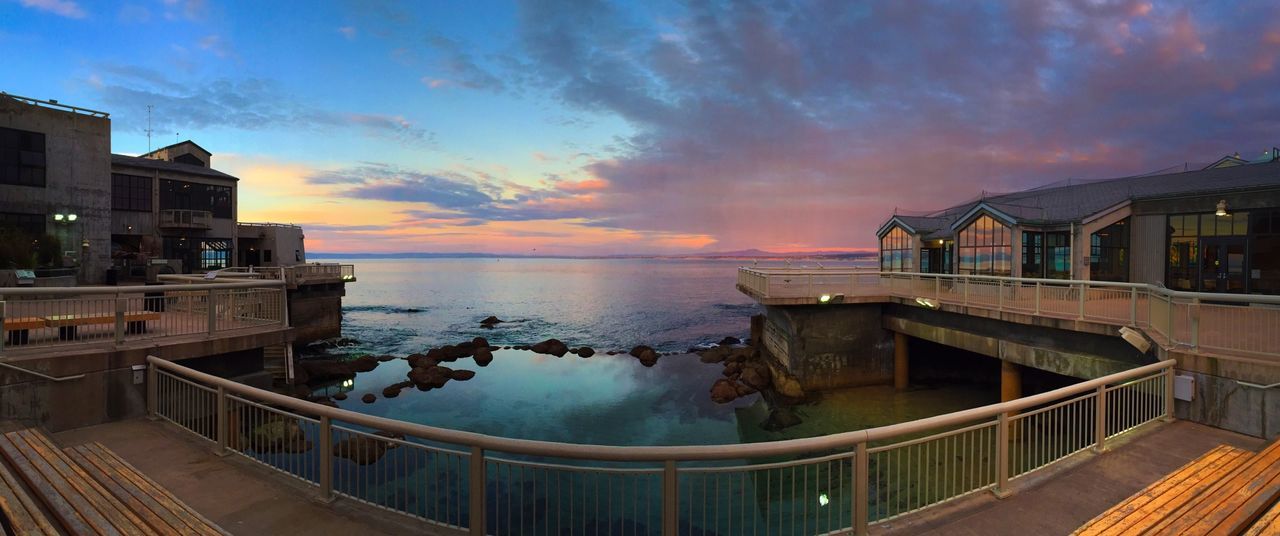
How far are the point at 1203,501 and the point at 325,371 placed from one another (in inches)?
1090

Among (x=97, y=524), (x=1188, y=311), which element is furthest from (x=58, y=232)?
(x=1188, y=311)

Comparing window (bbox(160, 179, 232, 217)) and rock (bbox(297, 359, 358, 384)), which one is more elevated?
window (bbox(160, 179, 232, 217))

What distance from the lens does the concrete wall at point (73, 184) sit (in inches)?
897

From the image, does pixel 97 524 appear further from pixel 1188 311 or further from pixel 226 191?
pixel 226 191

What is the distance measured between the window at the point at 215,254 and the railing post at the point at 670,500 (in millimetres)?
45052

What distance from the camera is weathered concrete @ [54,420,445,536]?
4.83 meters

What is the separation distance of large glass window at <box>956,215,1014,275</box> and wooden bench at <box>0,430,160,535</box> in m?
27.0

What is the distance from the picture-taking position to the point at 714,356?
1137 inches

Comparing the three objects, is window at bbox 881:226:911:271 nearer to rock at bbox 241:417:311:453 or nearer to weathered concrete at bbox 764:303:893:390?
weathered concrete at bbox 764:303:893:390

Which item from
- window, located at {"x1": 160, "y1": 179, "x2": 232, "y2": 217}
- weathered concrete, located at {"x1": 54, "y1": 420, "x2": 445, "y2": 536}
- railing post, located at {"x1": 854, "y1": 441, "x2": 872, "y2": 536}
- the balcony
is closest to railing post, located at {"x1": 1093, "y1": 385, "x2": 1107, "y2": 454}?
railing post, located at {"x1": 854, "y1": 441, "x2": 872, "y2": 536}

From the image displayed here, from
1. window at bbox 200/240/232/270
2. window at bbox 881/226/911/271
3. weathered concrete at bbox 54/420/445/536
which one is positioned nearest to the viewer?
weathered concrete at bbox 54/420/445/536

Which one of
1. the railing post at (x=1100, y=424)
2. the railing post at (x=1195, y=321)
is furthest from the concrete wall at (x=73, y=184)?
the railing post at (x=1195, y=321)

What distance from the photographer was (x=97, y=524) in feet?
13.5

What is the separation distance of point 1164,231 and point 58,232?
47850 mm
